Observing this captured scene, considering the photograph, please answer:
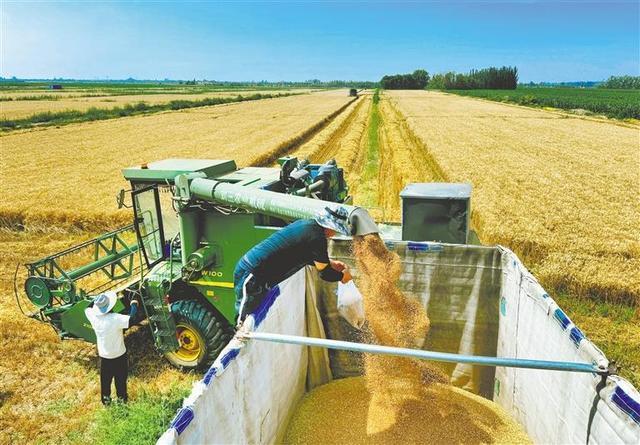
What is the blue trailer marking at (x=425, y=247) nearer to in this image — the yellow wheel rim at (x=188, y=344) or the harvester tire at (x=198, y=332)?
the harvester tire at (x=198, y=332)

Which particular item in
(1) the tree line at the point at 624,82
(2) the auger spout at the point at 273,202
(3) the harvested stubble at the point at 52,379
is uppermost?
(1) the tree line at the point at 624,82

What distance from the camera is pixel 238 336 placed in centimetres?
329

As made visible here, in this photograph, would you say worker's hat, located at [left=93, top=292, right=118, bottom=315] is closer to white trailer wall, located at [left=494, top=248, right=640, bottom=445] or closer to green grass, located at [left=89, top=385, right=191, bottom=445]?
green grass, located at [left=89, top=385, right=191, bottom=445]

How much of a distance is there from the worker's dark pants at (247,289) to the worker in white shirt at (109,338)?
5.90 feet

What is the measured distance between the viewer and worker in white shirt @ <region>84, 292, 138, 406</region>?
508cm

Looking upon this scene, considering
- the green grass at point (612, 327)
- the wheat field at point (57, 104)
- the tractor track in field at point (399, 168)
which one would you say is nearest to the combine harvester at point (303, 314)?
the green grass at point (612, 327)

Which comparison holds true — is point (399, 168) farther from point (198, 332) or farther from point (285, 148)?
point (198, 332)

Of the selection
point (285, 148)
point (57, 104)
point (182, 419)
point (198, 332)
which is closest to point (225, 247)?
point (198, 332)

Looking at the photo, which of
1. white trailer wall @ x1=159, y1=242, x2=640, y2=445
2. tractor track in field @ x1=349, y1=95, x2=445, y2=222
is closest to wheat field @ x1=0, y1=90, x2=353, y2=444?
white trailer wall @ x1=159, y1=242, x2=640, y2=445

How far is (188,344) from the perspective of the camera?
598 cm

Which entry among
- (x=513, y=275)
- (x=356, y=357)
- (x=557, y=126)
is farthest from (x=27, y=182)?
(x=557, y=126)

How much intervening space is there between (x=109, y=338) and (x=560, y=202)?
10.6 meters

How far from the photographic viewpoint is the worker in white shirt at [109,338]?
16.7 feet

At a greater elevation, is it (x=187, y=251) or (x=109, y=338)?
(x=187, y=251)
